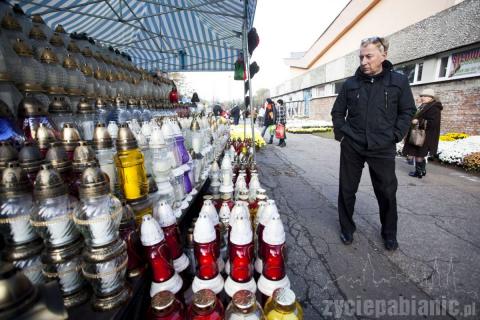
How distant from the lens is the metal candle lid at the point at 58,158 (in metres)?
0.91

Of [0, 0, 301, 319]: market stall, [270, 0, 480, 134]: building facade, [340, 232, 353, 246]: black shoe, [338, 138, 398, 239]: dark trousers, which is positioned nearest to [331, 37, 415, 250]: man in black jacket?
[338, 138, 398, 239]: dark trousers

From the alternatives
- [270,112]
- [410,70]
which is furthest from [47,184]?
[410,70]

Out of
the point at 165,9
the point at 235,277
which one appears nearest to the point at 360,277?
the point at 235,277

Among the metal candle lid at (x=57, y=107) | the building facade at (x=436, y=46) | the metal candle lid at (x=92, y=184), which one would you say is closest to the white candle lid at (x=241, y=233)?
the metal candle lid at (x=92, y=184)

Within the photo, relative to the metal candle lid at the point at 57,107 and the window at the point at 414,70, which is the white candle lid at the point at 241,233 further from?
the window at the point at 414,70

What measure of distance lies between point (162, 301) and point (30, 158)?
74 centimetres

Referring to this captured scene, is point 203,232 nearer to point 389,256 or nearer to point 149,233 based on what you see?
point 149,233

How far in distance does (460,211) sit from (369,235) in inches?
72.8

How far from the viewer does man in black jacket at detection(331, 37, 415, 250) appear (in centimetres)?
211

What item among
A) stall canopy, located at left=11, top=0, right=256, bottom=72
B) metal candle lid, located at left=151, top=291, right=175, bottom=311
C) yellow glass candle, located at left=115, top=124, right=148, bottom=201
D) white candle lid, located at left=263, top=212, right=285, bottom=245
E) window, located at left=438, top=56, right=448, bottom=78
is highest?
stall canopy, located at left=11, top=0, right=256, bottom=72

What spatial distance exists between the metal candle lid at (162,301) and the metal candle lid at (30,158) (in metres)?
0.68

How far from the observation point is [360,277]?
216 centimetres

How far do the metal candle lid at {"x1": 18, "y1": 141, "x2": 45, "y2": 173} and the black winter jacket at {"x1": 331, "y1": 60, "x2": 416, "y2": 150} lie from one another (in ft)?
7.88

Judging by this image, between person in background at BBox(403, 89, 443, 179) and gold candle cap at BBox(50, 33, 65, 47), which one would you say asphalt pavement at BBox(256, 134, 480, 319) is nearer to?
person in background at BBox(403, 89, 443, 179)
